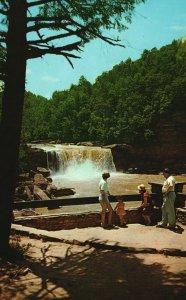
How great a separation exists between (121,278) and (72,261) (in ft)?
4.10

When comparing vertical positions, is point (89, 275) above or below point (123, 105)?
below

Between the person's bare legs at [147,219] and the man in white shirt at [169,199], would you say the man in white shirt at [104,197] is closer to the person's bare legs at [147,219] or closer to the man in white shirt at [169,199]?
the person's bare legs at [147,219]

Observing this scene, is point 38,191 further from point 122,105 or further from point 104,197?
point 122,105

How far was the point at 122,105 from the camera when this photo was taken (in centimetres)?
5597

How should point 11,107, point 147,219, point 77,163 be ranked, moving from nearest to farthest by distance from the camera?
point 11,107 < point 147,219 < point 77,163

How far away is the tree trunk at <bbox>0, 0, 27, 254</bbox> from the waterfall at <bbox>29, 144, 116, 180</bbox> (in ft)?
98.9

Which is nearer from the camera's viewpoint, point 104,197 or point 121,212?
point 104,197

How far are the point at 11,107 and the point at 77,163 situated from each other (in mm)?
32931

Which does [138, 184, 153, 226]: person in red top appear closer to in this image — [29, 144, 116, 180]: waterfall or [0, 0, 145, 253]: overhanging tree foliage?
[0, 0, 145, 253]: overhanging tree foliage

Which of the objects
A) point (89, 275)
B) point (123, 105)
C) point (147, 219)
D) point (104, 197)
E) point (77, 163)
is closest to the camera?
point (89, 275)

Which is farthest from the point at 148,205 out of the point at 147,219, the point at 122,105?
the point at 122,105

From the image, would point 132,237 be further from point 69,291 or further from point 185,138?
point 185,138

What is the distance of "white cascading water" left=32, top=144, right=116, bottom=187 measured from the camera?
3784cm

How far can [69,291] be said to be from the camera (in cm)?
517
